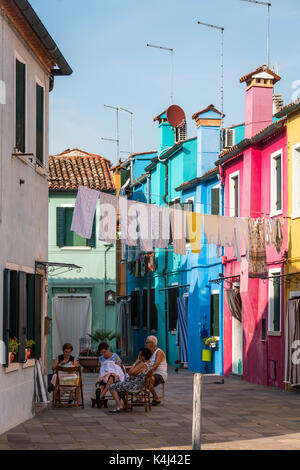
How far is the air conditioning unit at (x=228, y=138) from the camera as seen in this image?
94.5 ft

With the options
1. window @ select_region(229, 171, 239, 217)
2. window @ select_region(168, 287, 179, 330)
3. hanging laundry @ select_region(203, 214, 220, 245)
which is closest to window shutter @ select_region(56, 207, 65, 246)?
window @ select_region(168, 287, 179, 330)

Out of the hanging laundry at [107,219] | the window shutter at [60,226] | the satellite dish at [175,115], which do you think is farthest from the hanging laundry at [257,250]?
the window shutter at [60,226]

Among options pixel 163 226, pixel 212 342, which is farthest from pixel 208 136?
pixel 163 226

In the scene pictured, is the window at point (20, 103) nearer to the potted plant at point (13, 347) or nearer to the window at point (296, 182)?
the potted plant at point (13, 347)

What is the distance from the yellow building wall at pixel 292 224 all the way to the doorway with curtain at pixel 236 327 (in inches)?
152

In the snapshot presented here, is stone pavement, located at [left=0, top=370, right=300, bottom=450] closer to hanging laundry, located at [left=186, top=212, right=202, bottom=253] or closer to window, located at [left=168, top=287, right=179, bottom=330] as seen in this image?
hanging laundry, located at [left=186, top=212, right=202, bottom=253]

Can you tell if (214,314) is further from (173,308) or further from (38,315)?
(38,315)

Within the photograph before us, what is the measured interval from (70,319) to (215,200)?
304 inches

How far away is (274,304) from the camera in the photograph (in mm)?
22328
